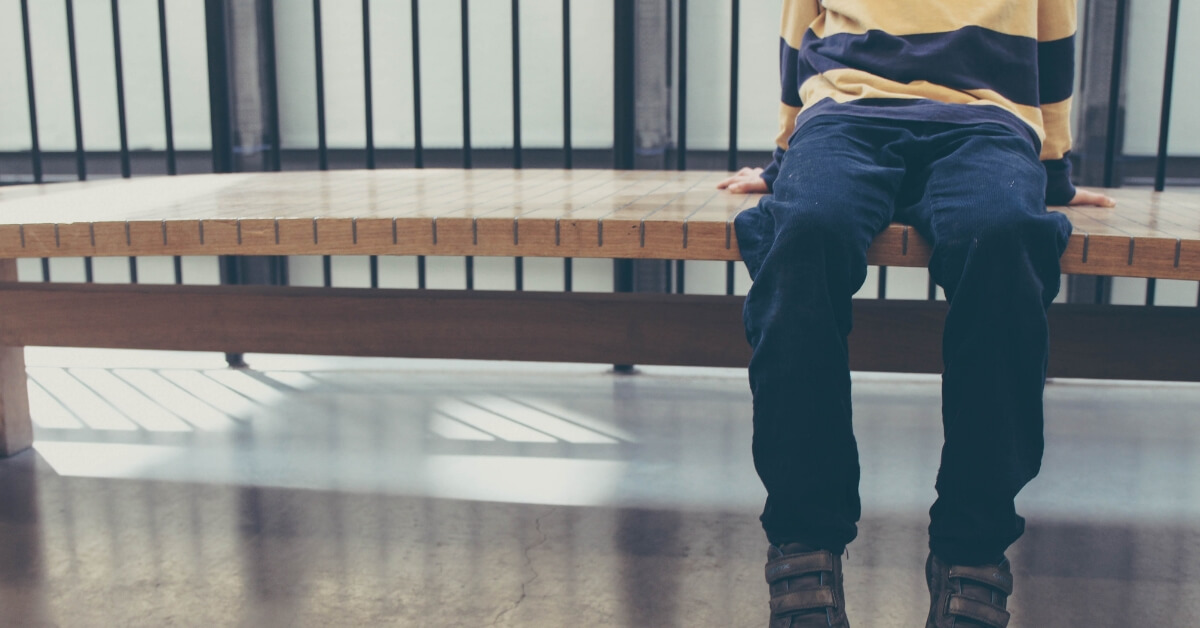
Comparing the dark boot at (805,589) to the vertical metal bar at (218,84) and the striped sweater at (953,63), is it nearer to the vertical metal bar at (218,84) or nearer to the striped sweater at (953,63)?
the striped sweater at (953,63)

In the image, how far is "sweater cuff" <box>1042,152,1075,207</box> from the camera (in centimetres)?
188

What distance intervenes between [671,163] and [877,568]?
16.4ft

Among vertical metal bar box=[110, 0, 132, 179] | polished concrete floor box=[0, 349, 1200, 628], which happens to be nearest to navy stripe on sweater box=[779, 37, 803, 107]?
polished concrete floor box=[0, 349, 1200, 628]

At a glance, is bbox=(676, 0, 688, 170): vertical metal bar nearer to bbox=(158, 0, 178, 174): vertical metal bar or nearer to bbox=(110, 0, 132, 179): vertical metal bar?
bbox=(158, 0, 178, 174): vertical metal bar

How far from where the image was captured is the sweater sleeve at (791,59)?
1.92 metres

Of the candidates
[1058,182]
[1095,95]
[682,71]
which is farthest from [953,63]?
[1095,95]

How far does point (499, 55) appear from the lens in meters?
5.80

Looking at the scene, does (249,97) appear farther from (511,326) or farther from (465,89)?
(511,326)

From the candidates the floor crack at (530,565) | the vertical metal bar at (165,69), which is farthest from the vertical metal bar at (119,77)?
the floor crack at (530,565)

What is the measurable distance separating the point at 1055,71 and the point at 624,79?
1.64m

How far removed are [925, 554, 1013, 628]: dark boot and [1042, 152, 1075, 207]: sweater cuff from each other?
0.89 meters

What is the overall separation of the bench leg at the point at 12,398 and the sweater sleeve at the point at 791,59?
1.99 m

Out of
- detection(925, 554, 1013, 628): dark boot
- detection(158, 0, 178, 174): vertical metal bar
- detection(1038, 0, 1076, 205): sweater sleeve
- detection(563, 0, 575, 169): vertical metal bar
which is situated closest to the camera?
detection(925, 554, 1013, 628): dark boot

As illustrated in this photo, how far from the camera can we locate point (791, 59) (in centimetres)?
196
